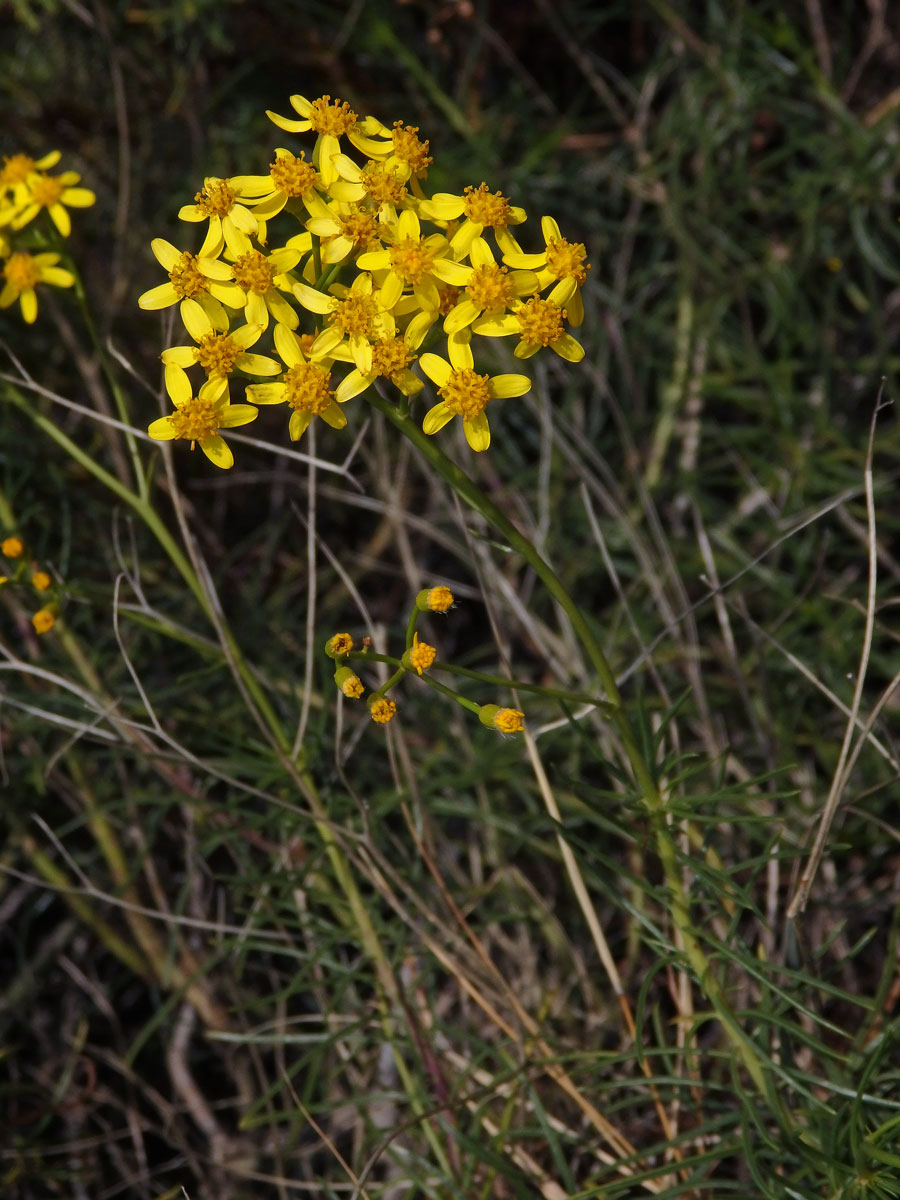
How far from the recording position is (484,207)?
1425mm

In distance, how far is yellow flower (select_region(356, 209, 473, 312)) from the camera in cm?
134

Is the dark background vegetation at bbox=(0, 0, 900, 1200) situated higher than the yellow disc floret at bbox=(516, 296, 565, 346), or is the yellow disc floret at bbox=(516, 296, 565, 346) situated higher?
the yellow disc floret at bbox=(516, 296, 565, 346)

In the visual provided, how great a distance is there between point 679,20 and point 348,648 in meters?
2.46

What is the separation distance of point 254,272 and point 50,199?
626 millimetres

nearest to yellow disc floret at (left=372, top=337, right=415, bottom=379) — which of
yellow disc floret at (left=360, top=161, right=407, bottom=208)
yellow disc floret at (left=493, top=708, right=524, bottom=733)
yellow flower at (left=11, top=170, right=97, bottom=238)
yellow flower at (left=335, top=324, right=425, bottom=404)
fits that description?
yellow flower at (left=335, top=324, right=425, bottom=404)

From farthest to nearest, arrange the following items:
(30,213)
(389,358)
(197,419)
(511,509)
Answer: (511,509)
(30,213)
(197,419)
(389,358)

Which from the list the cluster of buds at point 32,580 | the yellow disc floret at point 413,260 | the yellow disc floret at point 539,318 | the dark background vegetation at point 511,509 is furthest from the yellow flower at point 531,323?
the cluster of buds at point 32,580

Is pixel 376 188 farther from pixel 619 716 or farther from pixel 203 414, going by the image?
Result: pixel 619 716

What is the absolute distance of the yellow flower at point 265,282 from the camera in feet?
4.56

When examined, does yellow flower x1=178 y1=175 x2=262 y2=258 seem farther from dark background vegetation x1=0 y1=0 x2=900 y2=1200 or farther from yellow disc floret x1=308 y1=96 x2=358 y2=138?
dark background vegetation x1=0 y1=0 x2=900 y2=1200

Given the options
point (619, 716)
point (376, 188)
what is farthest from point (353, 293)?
point (619, 716)

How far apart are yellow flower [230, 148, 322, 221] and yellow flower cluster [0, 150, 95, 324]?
0.46 metres

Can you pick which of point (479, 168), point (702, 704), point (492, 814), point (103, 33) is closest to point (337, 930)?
point (492, 814)

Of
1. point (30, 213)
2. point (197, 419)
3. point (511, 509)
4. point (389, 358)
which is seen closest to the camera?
point (389, 358)
